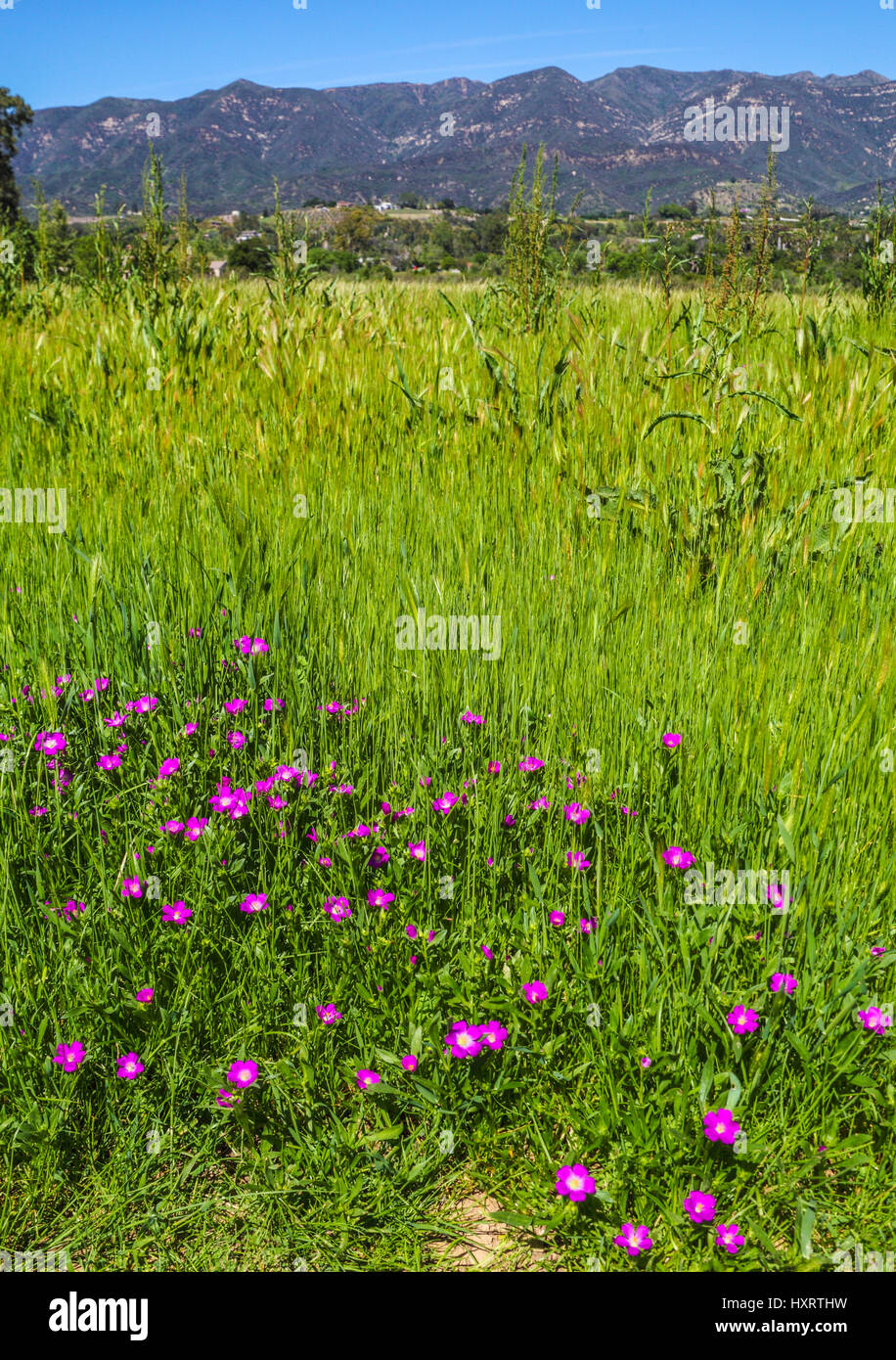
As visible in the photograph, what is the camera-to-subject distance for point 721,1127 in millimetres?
1382

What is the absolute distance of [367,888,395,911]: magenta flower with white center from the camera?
1771 millimetres

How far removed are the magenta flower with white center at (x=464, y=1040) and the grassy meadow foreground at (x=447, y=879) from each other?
0.03 feet

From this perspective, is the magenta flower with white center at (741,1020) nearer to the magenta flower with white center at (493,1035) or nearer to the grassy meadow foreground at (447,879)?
the grassy meadow foreground at (447,879)

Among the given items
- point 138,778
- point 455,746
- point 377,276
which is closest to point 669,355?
point 455,746

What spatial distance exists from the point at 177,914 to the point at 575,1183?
36.7 inches

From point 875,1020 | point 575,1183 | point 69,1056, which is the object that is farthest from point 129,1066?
point 875,1020

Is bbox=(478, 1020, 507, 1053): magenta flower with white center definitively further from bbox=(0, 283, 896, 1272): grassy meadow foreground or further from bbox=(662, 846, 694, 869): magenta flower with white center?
bbox=(662, 846, 694, 869): magenta flower with white center

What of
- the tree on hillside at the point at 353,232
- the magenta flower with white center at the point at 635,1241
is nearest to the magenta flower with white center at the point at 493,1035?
the magenta flower with white center at the point at 635,1241

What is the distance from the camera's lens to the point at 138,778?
2.10m

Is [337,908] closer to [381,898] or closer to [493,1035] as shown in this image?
[381,898]

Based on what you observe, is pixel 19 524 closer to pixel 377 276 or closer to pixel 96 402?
pixel 96 402

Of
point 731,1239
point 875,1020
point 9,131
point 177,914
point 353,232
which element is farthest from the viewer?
point 9,131
